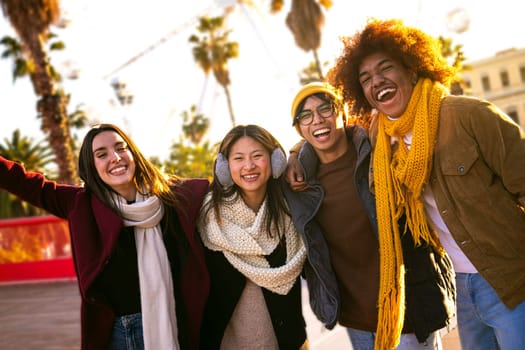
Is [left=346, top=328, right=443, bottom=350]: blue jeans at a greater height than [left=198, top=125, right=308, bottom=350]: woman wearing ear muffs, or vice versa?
[left=198, top=125, right=308, bottom=350]: woman wearing ear muffs

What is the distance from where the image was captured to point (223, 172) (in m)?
2.74

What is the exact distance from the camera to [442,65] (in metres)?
2.47

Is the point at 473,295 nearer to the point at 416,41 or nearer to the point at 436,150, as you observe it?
the point at 436,150

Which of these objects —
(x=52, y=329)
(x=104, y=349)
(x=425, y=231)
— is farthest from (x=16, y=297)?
(x=425, y=231)

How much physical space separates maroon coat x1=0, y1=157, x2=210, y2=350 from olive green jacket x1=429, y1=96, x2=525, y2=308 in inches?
53.5

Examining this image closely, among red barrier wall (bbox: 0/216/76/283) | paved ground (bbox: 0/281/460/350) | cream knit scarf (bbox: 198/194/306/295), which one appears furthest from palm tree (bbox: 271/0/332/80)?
cream knit scarf (bbox: 198/194/306/295)

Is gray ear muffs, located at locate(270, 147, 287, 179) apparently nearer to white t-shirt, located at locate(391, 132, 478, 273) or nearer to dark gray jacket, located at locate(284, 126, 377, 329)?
dark gray jacket, located at locate(284, 126, 377, 329)

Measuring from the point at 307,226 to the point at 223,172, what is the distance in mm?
556

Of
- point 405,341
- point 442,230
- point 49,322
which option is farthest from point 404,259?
point 49,322

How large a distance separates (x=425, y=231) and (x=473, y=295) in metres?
0.36

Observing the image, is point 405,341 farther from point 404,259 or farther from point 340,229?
point 340,229

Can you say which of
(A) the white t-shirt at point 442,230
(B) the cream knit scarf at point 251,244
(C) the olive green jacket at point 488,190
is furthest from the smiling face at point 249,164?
(C) the olive green jacket at point 488,190

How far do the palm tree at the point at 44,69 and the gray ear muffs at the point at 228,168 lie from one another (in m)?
11.2

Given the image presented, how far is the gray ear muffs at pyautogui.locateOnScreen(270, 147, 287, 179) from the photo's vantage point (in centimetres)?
273
